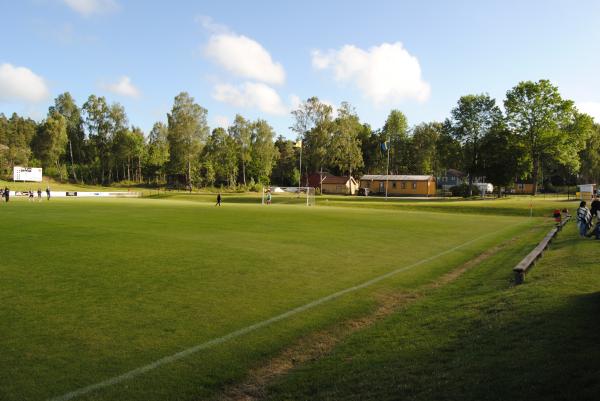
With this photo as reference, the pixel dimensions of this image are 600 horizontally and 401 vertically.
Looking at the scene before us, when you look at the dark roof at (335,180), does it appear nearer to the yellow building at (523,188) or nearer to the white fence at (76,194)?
the white fence at (76,194)

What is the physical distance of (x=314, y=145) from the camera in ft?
321

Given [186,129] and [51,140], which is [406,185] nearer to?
[186,129]

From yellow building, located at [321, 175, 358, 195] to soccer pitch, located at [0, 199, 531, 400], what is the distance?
282ft

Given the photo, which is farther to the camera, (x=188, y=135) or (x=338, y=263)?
(x=188, y=135)

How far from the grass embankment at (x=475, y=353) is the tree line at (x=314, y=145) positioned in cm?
6316

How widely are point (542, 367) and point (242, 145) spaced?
110 meters

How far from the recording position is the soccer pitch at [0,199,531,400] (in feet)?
19.5

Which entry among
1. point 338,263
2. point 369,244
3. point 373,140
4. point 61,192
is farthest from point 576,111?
point 61,192

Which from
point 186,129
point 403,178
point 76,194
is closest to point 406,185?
point 403,178

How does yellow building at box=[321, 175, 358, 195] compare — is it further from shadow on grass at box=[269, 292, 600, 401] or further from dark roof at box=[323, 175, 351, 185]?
shadow on grass at box=[269, 292, 600, 401]

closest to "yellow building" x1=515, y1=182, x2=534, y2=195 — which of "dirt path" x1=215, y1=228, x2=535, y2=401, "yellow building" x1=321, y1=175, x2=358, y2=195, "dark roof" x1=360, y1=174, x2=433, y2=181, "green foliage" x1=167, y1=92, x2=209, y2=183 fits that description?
"dark roof" x1=360, y1=174, x2=433, y2=181

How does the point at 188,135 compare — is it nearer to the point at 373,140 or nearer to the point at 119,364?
the point at 373,140

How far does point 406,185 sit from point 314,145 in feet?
73.4

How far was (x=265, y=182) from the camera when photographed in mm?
122188
